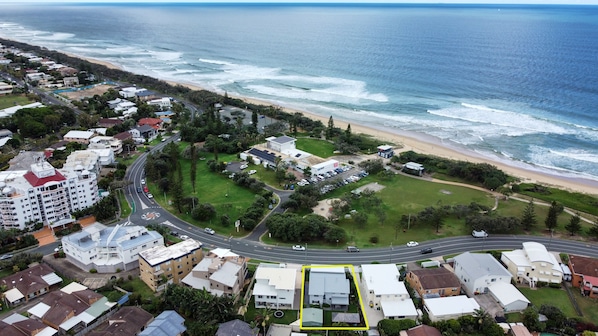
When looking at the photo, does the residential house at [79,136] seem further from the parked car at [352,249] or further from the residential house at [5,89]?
the parked car at [352,249]

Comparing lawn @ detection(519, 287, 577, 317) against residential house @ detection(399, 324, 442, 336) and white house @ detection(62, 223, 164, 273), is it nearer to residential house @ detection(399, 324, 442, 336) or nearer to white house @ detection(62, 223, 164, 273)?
residential house @ detection(399, 324, 442, 336)

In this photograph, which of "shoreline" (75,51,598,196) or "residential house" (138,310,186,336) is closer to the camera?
"residential house" (138,310,186,336)

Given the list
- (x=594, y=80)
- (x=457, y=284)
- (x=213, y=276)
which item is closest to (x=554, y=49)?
(x=594, y=80)

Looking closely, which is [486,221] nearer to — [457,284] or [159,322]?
[457,284]

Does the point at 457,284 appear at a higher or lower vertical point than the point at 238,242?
higher

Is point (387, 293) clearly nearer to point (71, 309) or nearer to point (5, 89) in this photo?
point (71, 309)

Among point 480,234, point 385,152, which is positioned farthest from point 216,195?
point 480,234

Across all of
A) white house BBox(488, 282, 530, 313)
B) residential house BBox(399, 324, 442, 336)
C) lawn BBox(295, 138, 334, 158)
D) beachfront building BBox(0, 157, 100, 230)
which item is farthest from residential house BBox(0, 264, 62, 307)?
lawn BBox(295, 138, 334, 158)
